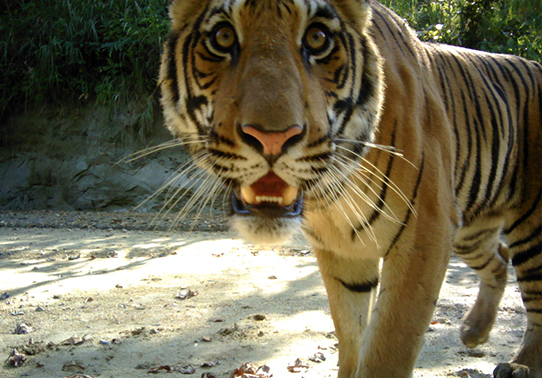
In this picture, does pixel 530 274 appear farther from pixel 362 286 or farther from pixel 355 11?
pixel 355 11

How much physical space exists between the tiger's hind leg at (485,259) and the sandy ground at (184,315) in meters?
0.23

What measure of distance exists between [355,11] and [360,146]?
0.49 metres

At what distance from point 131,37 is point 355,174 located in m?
7.89

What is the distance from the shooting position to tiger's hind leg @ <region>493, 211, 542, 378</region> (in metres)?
2.56

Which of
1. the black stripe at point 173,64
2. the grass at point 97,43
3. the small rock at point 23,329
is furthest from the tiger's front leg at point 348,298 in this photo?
the grass at point 97,43

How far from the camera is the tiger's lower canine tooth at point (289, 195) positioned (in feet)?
5.36

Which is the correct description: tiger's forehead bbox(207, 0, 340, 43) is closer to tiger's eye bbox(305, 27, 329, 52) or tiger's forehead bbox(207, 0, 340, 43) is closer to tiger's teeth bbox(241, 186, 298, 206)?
tiger's eye bbox(305, 27, 329, 52)

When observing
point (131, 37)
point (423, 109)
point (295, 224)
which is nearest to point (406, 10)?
point (131, 37)

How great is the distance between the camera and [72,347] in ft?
8.83

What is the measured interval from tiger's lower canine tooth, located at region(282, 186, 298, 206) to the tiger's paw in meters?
1.47

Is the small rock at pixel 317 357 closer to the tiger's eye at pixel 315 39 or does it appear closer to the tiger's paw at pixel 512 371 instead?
the tiger's paw at pixel 512 371

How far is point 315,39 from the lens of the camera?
1674mm

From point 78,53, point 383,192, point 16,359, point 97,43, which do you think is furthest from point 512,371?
point 78,53

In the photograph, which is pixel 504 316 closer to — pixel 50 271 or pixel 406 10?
pixel 50 271
